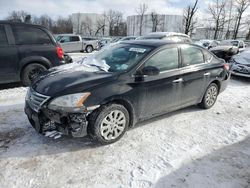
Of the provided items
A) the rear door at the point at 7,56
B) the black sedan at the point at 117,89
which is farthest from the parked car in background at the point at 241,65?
the rear door at the point at 7,56

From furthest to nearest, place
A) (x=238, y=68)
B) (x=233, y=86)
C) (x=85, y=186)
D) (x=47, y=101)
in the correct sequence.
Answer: (x=238, y=68), (x=233, y=86), (x=47, y=101), (x=85, y=186)

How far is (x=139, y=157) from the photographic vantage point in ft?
10.4

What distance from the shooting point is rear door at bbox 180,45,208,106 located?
4336 mm

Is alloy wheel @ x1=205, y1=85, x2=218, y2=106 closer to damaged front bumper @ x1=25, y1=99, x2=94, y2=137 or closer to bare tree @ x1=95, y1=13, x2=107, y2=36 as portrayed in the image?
damaged front bumper @ x1=25, y1=99, x2=94, y2=137

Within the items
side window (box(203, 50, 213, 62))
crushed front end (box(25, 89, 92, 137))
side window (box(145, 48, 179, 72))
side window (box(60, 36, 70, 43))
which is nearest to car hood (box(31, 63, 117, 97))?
crushed front end (box(25, 89, 92, 137))

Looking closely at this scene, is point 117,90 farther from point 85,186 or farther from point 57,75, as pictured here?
point 85,186

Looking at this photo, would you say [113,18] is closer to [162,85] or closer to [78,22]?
[78,22]

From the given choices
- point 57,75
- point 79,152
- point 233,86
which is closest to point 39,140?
point 79,152

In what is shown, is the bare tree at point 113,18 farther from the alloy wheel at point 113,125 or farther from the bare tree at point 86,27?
the alloy wheel at point 113,125

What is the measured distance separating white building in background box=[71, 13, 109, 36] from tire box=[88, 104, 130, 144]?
6883 cm

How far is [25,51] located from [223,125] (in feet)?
17.3

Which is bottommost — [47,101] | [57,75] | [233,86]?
[233,86]

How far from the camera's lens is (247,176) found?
2.88 meters

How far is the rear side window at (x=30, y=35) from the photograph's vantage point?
6.11m
